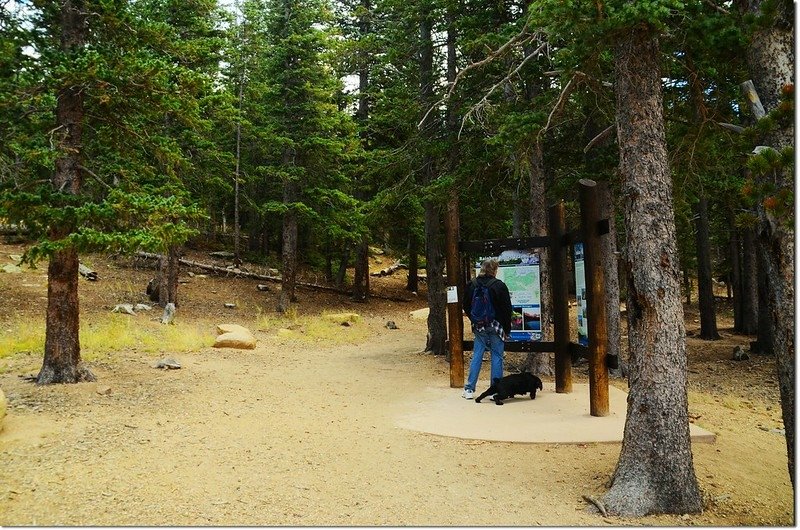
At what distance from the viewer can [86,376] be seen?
9844 mm

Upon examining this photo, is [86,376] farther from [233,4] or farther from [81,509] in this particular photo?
[233,4]

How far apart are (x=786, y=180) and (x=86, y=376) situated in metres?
10.2

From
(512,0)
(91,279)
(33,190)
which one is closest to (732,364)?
(512,0)

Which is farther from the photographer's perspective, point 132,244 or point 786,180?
point 132,244

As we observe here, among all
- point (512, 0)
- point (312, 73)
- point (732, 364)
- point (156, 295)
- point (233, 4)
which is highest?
point (233, 4)

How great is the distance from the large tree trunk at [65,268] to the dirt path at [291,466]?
1.65ft

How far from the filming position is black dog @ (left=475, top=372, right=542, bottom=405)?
8898 millimetres

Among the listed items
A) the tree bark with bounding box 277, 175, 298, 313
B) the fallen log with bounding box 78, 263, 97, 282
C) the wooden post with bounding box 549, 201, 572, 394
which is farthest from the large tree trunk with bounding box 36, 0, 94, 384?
the fallen log with bounding box 78, 263, 97, 282

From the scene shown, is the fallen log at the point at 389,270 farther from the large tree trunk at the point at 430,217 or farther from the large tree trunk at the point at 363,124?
the large tree trunk at the point at 430,217

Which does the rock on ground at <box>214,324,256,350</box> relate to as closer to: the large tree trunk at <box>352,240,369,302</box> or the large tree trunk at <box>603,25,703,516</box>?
the large tree trunk at <box>352,240,369,302</box>

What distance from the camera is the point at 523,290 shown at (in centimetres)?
1023

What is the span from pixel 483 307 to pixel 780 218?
5.31 meters

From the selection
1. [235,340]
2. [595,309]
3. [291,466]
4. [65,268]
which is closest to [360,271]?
[235,340]

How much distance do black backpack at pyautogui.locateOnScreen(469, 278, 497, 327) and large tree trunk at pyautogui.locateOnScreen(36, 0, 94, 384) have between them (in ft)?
21.4
